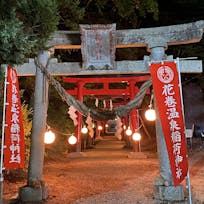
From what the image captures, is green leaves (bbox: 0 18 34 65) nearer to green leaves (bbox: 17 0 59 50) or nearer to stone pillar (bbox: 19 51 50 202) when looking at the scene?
green leaves (bbox: 17 0 59 50)

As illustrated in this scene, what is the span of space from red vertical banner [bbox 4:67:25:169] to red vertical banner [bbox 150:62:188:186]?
3036 millimetres

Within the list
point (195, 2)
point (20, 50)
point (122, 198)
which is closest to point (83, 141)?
point (195, 2)

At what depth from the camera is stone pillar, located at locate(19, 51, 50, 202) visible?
696cm

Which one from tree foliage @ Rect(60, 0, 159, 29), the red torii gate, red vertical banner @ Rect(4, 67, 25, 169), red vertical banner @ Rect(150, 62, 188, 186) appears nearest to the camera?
red vertical banner @ Rect(4, 67, 25, 169)

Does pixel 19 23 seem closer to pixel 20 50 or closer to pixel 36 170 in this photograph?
pixel 20 50

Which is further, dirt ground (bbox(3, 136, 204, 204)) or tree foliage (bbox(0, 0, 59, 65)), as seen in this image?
dirt ground (bbox(3, 136, 204, 204))

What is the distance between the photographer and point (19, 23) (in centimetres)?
401

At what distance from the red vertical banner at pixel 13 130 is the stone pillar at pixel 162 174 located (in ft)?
10.6

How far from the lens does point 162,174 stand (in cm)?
702

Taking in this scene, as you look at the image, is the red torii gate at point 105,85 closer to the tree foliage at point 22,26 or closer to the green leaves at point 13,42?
the tree foliage at point 22,26

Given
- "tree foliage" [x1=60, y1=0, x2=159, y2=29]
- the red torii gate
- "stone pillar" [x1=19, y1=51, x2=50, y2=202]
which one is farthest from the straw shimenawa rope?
the red torii gate

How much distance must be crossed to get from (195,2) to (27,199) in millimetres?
14350

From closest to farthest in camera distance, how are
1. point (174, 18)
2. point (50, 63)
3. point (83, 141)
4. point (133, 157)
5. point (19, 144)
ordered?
point (19, 144) < point (50, 63) < point (133, 157) < point (174, 18) < point (83, 141)

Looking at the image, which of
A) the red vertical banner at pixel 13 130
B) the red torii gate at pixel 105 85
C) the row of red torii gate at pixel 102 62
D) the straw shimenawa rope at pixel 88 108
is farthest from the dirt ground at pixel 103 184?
the red torii gate at pixel 105 85
